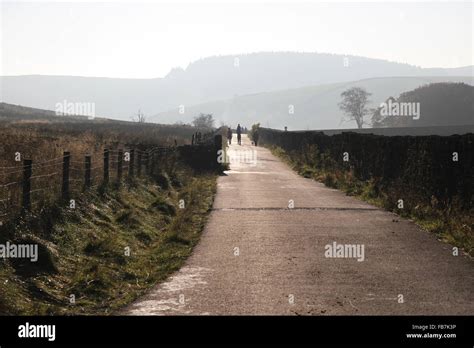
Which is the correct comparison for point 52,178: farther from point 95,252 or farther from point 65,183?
point 95,252

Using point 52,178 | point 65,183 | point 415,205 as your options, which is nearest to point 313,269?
point 65,183

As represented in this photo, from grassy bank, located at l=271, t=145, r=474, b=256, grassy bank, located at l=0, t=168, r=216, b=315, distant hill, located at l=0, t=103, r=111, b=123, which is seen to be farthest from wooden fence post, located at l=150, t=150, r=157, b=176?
distant hill, located at l=0, t=103, r=111, b=123

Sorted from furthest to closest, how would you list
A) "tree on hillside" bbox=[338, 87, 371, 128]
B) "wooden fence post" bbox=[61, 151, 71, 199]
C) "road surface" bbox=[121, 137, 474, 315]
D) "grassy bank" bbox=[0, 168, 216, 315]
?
"tree on hillside" bbox=[338, 87, 371, 128], "wooden fence post" bbox=[61, 151, 71, 199], "grassy bank" bbox=[0, 168, 216, 315], "road surface" bbox=[121, 137, 474, 315]

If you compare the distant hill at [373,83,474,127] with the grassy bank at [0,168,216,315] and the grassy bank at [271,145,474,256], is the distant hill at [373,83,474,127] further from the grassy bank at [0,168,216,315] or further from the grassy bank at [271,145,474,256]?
the grassy bank at [0,168,216,315]

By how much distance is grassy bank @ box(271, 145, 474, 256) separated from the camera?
11715 mm

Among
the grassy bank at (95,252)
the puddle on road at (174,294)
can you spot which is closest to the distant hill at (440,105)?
the grassy bank at (95,252)

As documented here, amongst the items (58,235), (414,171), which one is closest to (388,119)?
(414,171)

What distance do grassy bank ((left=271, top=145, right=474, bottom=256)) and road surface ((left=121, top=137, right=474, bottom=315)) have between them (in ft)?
1.17

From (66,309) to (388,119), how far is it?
124139mm

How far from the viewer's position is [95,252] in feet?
34.7

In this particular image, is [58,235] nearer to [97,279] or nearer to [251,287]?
[97,279]

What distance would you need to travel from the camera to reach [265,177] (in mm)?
26688

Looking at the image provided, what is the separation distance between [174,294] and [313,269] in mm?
2609

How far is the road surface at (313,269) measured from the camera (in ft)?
24.3
